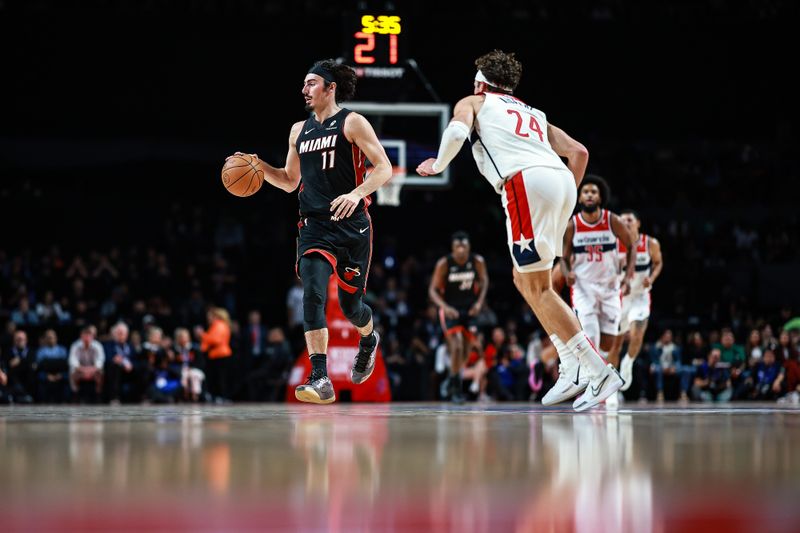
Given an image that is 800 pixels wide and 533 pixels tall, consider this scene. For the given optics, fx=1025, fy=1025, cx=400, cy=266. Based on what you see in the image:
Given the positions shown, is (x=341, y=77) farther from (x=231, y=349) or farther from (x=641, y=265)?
(x=231, y=349)

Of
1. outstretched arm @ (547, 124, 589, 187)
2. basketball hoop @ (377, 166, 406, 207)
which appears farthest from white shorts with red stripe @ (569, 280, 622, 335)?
basketball hoop @ (377, 166, 406, 207)

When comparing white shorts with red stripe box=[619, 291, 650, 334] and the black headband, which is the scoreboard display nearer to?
white shorts with red stripe box=[619, 291, 650, 334]

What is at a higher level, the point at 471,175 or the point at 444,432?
the point at 471,175

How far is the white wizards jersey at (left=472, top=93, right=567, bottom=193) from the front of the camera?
5.41m

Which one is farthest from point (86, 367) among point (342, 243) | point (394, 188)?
point (342, 243)

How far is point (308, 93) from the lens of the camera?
6.02 meters

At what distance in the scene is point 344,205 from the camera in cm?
545

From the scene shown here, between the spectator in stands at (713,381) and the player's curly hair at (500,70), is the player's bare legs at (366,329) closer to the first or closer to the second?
the player's curly hair at (500,70)

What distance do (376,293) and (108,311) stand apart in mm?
4338

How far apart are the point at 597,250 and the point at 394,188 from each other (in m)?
4.84

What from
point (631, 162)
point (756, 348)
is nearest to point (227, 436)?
point (756, 348)

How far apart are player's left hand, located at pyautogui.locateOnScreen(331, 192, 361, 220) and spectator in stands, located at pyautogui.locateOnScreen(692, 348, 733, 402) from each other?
9.37 metres

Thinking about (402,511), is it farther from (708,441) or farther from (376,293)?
(376,293)

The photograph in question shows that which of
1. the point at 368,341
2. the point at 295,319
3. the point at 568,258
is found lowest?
the point at 368,341
